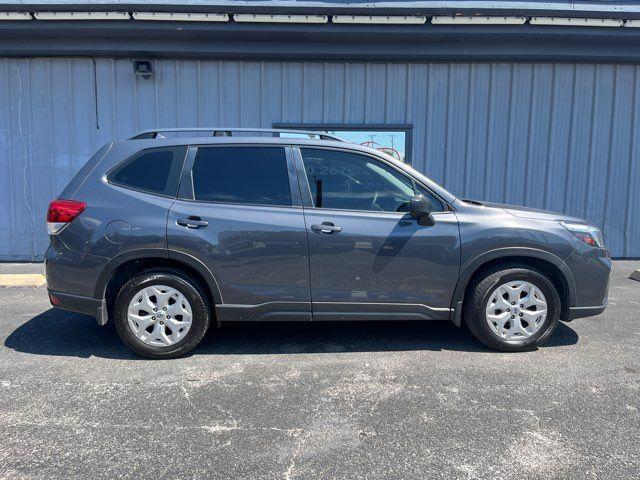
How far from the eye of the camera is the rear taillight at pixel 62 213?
156 inches

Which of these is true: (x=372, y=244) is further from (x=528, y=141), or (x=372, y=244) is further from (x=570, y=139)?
(x=570, y=139)

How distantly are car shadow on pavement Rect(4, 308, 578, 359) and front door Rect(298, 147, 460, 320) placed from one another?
18.4 inches

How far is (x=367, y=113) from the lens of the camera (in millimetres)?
8016

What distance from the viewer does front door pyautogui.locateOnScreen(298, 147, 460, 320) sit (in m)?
3.99

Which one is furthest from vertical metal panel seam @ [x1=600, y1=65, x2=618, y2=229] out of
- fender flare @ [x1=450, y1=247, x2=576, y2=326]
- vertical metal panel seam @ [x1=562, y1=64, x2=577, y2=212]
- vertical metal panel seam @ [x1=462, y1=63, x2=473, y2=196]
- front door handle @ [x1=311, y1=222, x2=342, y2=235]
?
front door handle @ [x1=311, y1=222, x2=342, y2=235]

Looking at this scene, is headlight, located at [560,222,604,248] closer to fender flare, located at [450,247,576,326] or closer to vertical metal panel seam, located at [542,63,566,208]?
fender flare, located at [450,247,576,326]

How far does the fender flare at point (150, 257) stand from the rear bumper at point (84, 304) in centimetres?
7

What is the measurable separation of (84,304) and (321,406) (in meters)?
2.19

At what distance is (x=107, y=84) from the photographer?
796 cm

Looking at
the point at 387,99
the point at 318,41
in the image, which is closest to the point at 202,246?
the point at 318,41

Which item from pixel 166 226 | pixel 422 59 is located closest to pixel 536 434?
pixel 166 226

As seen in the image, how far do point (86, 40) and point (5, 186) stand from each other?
9.13 feet

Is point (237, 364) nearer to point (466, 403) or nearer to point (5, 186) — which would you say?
point (466, 403)

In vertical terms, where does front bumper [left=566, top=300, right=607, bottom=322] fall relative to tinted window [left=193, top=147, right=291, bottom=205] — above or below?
below
